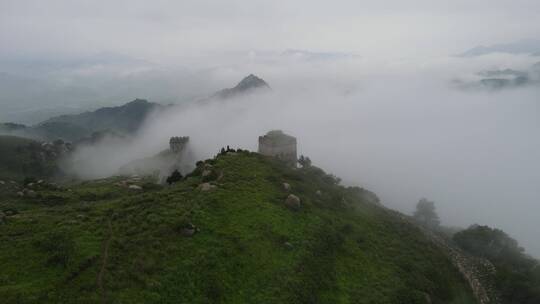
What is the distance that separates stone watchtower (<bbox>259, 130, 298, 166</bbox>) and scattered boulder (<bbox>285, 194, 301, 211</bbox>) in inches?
1794

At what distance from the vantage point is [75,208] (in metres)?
50.2

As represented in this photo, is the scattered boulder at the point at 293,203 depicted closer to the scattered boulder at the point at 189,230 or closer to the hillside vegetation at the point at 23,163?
the scattered boulder at the point at 189,230

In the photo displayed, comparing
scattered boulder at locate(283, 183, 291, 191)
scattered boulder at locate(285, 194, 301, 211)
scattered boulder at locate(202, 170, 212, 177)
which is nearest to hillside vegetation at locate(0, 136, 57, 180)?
scattered boulder at locate(202, 170, 212, 177)

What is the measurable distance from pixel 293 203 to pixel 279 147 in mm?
48384

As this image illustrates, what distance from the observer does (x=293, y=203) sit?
57.2m

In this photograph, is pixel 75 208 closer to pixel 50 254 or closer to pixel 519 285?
pixel 50 254

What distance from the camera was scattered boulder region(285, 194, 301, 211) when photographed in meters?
56.7

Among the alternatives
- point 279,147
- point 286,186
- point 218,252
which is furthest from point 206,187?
point 279,147

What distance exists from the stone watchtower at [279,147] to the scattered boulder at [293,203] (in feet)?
150

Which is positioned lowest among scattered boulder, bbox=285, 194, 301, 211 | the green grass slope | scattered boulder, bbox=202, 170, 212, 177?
the green grass slope

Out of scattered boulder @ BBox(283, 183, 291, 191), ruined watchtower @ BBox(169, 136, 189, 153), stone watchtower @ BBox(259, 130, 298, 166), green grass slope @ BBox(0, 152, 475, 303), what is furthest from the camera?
ruined watchtower @ BBox(169, 136, 189, 153)

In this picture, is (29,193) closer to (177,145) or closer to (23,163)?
(177,145)

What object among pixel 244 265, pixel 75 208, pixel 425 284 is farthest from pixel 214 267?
pixel 425 284

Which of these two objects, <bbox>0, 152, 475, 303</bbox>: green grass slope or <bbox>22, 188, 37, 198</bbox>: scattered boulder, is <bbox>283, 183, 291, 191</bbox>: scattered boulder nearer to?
<bbox>0, 152, 475, 303</bbox>: green grass slope
